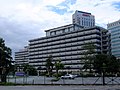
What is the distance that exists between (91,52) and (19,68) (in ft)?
243

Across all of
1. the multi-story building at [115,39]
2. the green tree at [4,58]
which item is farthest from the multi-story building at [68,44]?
the green tree at [4,58]

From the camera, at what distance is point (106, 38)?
148875mm

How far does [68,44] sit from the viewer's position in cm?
16062

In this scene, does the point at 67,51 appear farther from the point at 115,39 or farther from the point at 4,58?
the point at 4,58

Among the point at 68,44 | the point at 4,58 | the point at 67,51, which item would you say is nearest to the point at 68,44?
the point at 68,44

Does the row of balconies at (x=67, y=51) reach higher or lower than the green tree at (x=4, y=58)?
higher

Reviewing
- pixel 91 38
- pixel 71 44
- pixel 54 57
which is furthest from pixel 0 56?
pixel 54 57

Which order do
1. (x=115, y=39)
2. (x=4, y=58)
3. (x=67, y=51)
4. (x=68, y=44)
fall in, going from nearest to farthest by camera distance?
(x=4, y=58), (x=115, y=39), (x=67, y=51), (x=68, y=44)

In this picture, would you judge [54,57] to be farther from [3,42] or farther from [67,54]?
[3,42]

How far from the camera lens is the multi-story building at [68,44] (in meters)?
146

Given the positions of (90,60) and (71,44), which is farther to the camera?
(71,44)

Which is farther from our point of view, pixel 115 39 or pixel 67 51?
pixel 67 51

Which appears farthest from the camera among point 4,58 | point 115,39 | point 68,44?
point 68,44

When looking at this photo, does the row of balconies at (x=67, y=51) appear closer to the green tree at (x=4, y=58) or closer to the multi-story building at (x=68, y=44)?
the multi-story building at (x=68, y=44)
